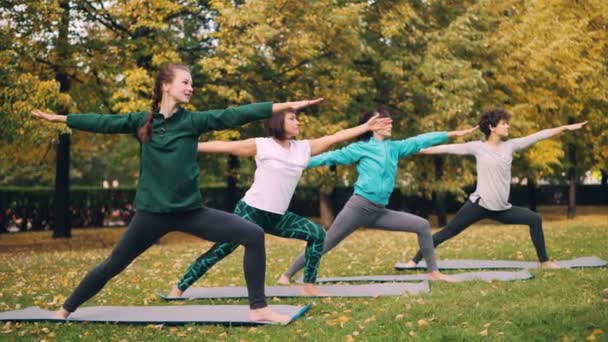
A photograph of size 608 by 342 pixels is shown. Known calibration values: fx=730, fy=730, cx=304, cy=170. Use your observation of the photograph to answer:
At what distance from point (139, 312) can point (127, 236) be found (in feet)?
3.72

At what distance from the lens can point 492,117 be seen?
953 cm

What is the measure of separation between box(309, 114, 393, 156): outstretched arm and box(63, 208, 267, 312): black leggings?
3.70 feet

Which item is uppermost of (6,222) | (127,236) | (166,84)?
(166,84)

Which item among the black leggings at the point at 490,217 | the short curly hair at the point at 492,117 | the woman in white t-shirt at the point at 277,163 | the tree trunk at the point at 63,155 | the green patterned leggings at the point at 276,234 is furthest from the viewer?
the tree trunk at the point at 63,155

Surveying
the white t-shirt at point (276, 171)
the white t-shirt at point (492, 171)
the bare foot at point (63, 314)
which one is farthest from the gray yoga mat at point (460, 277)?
the bare foot at point (63, 314)

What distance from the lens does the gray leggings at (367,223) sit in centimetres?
848

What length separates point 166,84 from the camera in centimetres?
598

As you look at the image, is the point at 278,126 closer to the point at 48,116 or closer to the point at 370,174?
the point at 370,174

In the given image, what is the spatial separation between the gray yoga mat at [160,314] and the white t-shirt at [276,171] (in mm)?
1000

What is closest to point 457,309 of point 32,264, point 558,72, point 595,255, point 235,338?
point 235,338

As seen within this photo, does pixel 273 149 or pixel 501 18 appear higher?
pixel 501 18

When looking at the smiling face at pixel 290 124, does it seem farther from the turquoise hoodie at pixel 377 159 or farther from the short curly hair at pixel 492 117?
the short curly hair at pixel 492 117

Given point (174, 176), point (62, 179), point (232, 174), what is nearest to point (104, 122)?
point (174, 176)

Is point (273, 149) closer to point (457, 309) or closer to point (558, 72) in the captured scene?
point (457, 309)
